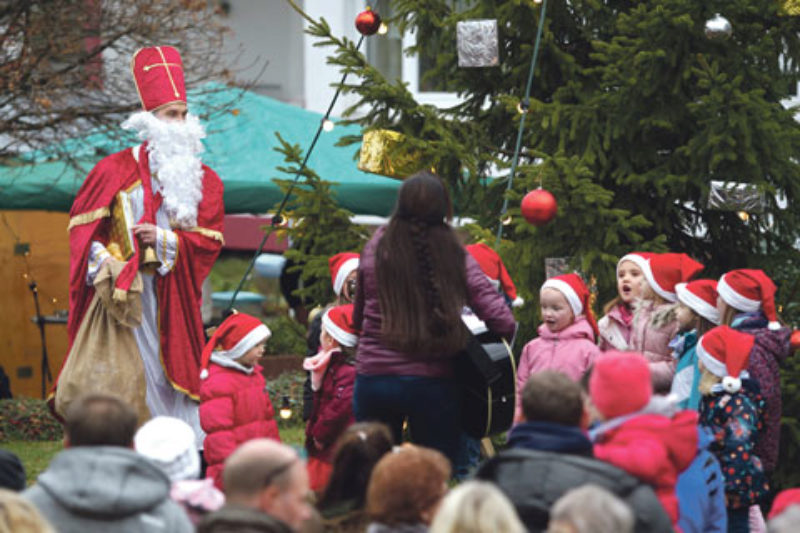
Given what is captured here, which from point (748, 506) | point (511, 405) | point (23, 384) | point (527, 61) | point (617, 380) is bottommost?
point (23, 384)

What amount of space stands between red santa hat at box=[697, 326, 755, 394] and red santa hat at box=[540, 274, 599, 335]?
909 millimetres

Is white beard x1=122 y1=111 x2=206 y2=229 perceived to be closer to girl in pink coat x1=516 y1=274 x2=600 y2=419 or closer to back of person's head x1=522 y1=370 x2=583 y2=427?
girl in pink coat x1=516 y1=274 x2=600 y2=419

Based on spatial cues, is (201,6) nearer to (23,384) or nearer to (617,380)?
(23,384)

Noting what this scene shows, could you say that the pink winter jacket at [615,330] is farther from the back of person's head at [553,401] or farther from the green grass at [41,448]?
the green grass at [41,448]

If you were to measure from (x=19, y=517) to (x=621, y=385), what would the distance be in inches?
86.6

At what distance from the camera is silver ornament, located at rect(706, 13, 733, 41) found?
8.34m

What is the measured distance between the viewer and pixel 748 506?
21.9ft

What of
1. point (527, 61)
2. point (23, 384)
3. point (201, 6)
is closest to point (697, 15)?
point (527, 61)

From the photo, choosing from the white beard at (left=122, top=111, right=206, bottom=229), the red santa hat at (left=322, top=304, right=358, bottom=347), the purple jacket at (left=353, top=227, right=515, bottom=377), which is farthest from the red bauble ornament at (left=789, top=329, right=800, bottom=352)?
the white beard at (left=122, top=111, right=206, bottom=229)

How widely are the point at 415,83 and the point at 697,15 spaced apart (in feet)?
38.9

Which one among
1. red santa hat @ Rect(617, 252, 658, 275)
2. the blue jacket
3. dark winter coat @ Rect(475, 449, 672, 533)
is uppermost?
dark winter coat @ Rect(475, 449, 672, 533)

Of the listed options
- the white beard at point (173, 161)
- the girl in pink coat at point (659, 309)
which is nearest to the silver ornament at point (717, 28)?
the girl in pink coat at point (659, 309)

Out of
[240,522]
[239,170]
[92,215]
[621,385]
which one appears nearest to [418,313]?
[621,385]

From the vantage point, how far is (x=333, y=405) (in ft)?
24.2
